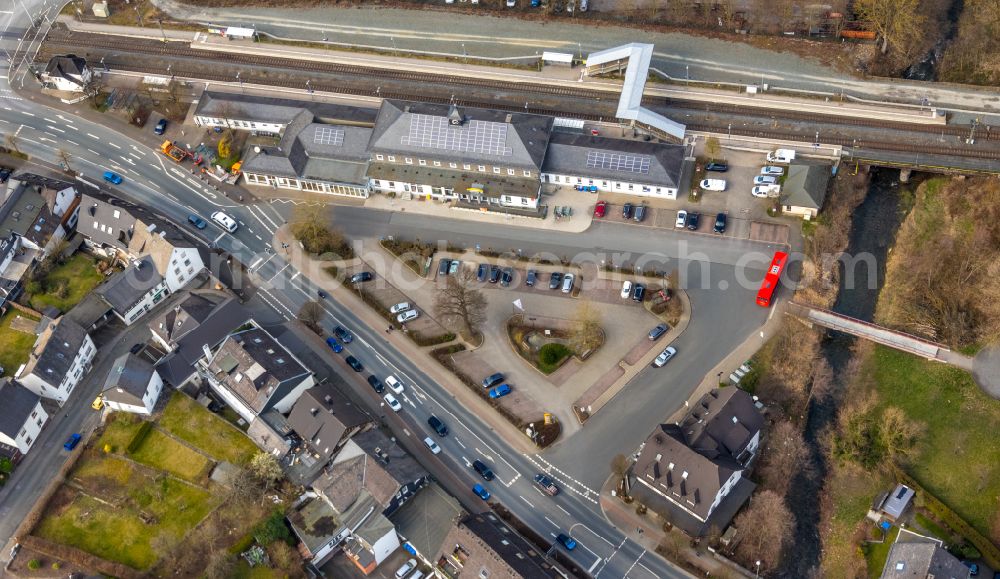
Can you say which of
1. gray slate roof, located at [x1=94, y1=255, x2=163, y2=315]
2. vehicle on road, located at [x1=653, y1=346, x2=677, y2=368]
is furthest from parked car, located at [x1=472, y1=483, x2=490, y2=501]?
gray slate roof, located at [x1=94, y1=255, x2=163, y2=315]

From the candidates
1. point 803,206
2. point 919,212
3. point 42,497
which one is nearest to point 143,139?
point 42,497

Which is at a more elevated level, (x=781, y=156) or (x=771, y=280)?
(x=781, y=156)

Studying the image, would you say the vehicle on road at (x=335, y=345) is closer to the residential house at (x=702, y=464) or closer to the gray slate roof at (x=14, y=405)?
the gray slate roof at (x=14, y=405)

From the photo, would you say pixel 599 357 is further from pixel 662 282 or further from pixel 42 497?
pixel 42 497

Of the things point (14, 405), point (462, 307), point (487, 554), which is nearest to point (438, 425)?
point (462, 307)

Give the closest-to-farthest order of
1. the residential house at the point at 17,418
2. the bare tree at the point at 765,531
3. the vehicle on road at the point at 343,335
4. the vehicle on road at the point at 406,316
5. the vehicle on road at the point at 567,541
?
the bare tree at the point at 765,531
the vehicle on road at the point at 567,541
the residential house at the point at 17,418
the vehicle on road at the point at 343,335
the vehicle on road at the point at 406,316

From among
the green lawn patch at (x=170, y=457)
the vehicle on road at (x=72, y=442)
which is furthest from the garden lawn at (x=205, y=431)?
the vehicle on road at (x=72, y=442)

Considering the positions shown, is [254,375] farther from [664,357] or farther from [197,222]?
[664,357]
